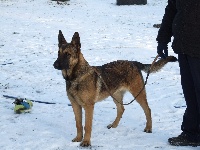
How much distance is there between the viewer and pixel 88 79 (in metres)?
4.54

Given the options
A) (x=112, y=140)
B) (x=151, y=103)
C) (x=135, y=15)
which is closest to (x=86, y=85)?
(x=112, y=140)

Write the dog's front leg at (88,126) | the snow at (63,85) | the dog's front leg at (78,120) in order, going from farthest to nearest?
the snow at (63,85)
the dog's front leg at (78,120)
the dog's front leg at (88,126)

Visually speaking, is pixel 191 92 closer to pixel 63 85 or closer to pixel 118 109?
pixel 118 109

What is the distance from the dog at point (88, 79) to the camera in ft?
14.4

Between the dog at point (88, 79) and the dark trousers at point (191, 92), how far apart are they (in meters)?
0.62

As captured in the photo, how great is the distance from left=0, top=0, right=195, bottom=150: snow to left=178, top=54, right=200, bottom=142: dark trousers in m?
0.27

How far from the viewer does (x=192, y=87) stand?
4.27m

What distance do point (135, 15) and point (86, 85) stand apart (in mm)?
18527

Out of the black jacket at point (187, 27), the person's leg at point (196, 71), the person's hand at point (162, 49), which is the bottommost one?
the person's leg at point (196, 71)

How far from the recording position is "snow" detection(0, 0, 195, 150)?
4844 mm

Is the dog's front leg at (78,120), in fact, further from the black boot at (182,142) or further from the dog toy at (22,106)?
the dog toy at (22,106)

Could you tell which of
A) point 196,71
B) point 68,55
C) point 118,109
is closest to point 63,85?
point 118,109

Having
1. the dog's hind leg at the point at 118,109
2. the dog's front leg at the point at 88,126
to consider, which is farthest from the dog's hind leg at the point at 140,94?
the dog's front leg at the point at 88,126

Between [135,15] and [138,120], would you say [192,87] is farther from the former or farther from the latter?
[135,15]
